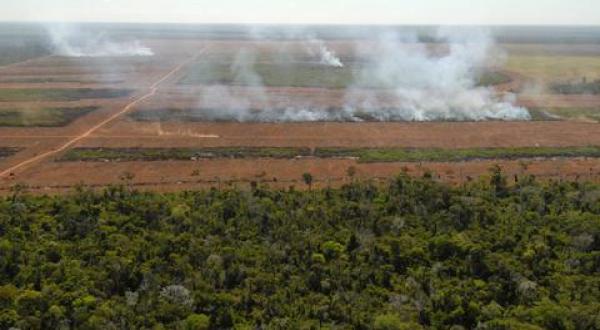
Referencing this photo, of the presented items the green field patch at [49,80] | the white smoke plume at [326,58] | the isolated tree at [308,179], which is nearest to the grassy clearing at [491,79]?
the white smoke plume at [326,58]

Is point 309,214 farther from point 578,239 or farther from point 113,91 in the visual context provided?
point 113,91

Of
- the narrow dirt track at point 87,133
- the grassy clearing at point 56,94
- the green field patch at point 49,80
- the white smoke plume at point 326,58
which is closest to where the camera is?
the narrow dirt track at point 87,133

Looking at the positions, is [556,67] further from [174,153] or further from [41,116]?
[41,116]

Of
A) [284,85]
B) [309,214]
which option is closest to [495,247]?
[309,214]

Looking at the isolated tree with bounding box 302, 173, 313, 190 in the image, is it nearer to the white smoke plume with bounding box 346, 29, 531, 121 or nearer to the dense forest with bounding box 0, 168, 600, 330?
the dense forest with bounding box 0, 168, 600, 330

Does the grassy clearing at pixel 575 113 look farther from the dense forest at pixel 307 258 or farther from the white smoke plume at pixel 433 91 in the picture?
the dense forest at pixel 307 258

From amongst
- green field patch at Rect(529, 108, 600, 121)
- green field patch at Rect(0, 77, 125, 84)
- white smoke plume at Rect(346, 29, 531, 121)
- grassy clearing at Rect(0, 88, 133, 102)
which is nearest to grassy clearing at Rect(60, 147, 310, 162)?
white smoke plume at Rect(346, 29, 531, 121)
